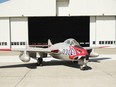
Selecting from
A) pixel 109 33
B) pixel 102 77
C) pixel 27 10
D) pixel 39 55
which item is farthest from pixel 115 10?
pixel 102 77

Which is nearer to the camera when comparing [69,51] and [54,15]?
[69,51]

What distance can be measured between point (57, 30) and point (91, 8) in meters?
29.4

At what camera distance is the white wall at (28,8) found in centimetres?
5397

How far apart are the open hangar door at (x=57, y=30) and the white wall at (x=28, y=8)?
21875 millimetres

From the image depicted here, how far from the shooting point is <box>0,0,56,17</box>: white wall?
5397cm

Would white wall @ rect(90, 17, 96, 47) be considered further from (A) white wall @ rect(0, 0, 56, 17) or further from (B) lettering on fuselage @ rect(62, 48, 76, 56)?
(B) lettering on fuselage @ rect(62, 48, 76, 56)

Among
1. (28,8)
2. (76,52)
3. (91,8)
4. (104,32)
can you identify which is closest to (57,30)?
(28,8)

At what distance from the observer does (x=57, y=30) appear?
82375 mm

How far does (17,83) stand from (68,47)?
6727 millimetres

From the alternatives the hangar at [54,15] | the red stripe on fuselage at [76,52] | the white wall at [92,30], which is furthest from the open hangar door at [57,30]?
the red stripe on fuselage at [76,52]

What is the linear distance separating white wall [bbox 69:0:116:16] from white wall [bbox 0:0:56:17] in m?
4.16

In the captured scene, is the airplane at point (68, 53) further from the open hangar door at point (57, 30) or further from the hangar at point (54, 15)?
the open hangar door at point (57, 30)

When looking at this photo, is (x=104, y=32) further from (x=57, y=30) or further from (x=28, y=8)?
(x=57, y=30)

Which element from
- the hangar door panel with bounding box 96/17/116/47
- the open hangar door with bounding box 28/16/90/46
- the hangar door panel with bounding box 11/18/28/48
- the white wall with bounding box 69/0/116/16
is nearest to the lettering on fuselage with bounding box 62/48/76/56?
the hangar door panel with bounding box 96/17/116/47
